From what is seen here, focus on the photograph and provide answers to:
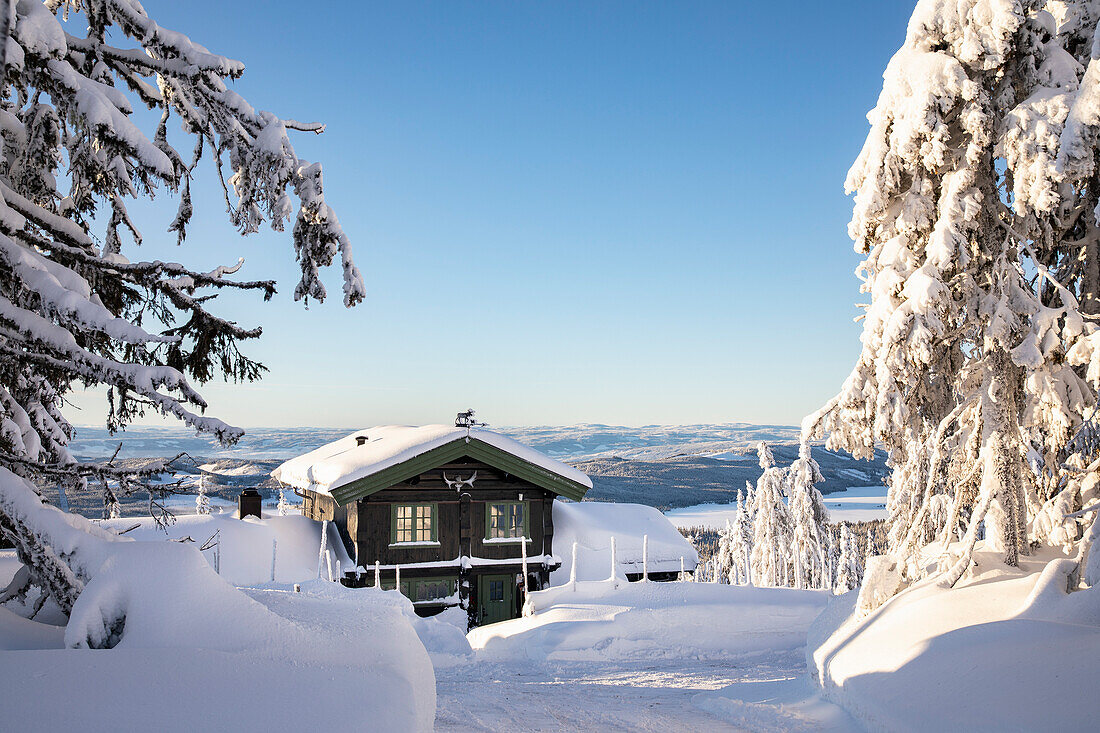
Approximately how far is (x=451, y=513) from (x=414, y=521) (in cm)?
114

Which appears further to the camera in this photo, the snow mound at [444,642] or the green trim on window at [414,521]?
the green trim on window at [414,521]

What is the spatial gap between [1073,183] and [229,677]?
11.2 metres

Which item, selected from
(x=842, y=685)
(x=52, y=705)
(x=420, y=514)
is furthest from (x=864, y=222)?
(x=420, y=514)

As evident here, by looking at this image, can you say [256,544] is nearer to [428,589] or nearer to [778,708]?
[428,589]

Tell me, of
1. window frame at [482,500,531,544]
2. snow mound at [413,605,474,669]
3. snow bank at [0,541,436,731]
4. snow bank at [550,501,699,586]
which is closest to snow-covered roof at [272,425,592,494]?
window frame at [482,500,531,544]

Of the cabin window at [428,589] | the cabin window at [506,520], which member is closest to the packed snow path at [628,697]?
the cabin window at [428,589]

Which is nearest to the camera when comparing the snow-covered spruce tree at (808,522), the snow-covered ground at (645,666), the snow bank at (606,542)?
the snow-covered ground at (645,666)

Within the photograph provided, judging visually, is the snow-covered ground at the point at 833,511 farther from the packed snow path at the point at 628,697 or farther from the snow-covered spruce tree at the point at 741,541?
the packed snow path at the point at 628,697

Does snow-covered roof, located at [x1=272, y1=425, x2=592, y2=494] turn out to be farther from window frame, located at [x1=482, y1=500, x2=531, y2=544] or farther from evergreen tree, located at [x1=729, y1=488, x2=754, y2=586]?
evergreen tree, located at [x1=729, y1=488, x2=754, y2=586]

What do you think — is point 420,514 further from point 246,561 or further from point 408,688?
point 408,688

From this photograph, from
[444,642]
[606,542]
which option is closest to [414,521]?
[606,542]

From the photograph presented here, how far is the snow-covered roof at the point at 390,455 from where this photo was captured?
20.1 meters

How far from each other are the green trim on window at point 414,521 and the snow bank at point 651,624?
15.0 feet

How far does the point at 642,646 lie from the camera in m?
14.5
